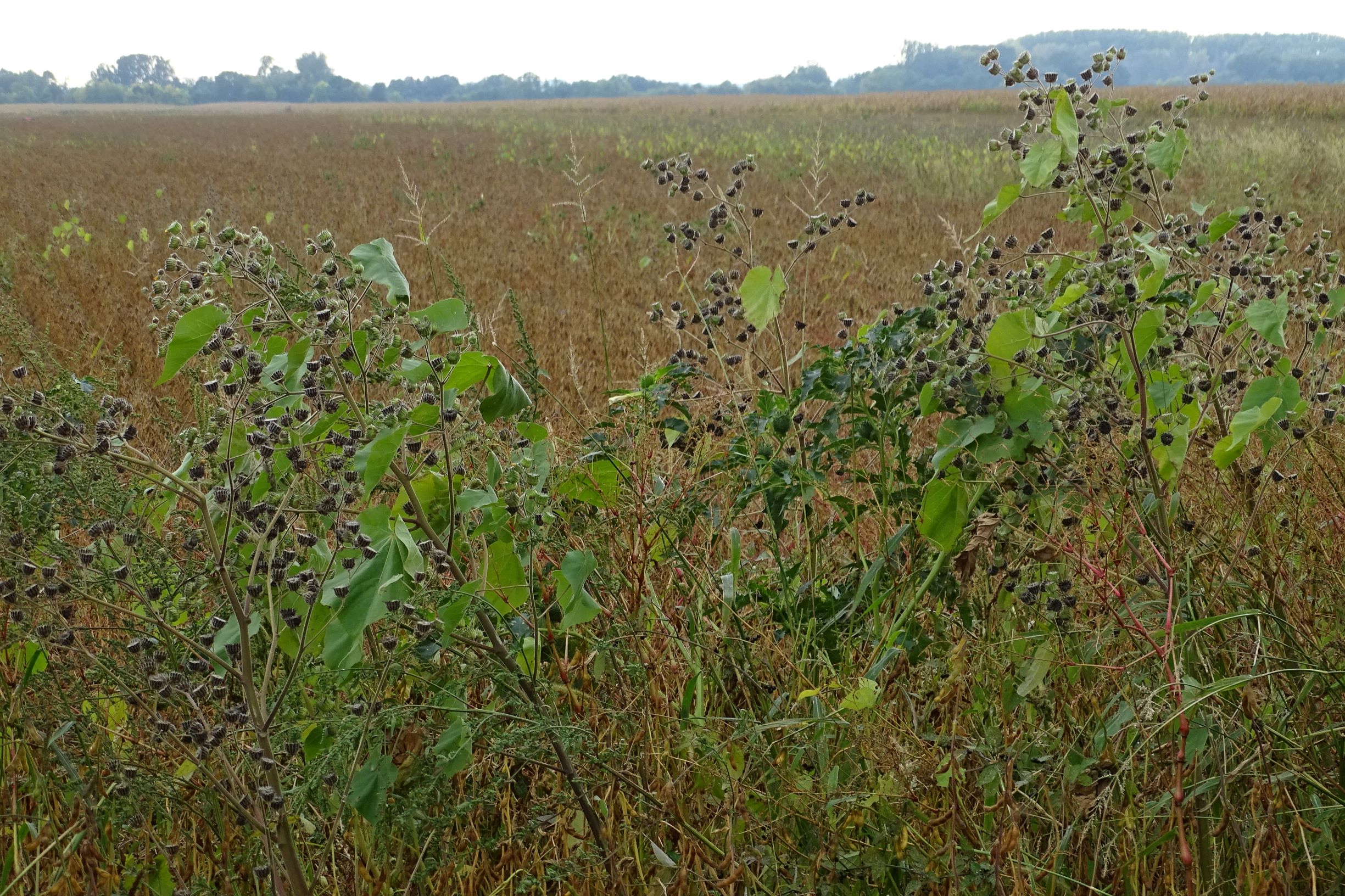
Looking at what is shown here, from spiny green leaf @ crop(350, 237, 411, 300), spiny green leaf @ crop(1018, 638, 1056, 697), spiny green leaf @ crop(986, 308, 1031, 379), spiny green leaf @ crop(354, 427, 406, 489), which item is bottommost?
spiny green leaf @ crop(1018, 638, 1056, 697)

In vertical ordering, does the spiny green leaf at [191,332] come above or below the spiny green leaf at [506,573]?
above

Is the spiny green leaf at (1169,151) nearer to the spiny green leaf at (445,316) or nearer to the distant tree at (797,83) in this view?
the spiny green leaf at (445,316)

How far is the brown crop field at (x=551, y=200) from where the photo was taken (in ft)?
21.4

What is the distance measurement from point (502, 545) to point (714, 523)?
706 mm

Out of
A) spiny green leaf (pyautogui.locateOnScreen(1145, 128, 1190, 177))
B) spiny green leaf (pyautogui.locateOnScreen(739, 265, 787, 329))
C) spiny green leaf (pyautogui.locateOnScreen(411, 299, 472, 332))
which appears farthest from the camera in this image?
spiny green leaf (pyautogui.locateOnScreen(739, 265, 787, 329))

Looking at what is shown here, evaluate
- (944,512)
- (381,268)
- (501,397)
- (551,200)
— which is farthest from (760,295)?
(551,200)

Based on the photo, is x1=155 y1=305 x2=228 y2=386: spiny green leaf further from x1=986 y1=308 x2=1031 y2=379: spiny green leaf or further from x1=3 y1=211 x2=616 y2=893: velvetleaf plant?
x1=986 y1=308 x2=1031 y2=379: spiny green leaf

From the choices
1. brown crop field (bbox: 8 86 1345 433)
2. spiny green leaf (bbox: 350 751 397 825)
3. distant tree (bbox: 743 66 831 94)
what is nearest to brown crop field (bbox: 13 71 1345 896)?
spiny green leaf (bbox: 350 751 397 825)

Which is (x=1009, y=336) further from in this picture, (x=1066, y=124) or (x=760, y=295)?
(x=760, y=295)

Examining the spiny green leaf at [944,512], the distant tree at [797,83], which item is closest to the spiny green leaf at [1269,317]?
the spiny green leaf at [944,512]

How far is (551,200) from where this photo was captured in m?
12.9

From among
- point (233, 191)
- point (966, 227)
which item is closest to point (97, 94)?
point (233, 191)

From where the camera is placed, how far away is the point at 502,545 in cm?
166

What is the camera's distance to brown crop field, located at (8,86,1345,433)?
6.52 meters
